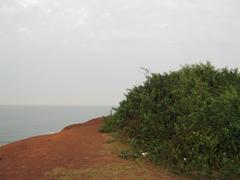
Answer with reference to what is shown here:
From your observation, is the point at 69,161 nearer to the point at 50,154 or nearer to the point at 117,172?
the point at 50,154

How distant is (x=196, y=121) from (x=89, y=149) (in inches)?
132

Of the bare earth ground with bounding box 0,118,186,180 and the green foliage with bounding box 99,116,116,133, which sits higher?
the green foliage with bounding box 99,116,116,133

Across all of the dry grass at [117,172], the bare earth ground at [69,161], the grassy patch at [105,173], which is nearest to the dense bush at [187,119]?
the dry grass at [117,172]

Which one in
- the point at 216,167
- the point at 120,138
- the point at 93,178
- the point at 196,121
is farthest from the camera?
the point at 120,138

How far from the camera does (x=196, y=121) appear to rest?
430 inches

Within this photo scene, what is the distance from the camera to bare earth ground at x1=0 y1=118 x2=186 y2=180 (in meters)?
9.30

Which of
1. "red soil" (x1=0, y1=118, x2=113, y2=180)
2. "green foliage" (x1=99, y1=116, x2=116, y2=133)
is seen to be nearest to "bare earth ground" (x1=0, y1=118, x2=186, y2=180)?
"red soil" (x1=0, y1=118, x2=113, y2=180)

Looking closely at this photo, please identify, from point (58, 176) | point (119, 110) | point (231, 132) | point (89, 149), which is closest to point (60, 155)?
point (89, 149)

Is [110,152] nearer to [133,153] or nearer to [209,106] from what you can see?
[133,153]

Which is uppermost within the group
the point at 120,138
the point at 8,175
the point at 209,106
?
the point at 209,106

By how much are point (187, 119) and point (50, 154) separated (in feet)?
13.9

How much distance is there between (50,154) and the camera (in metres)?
11.1

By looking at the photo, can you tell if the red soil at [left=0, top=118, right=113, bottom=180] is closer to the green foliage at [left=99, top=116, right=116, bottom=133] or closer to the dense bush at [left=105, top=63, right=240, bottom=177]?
the green foliage at [left=99, top=116, right=116, bottom=133]

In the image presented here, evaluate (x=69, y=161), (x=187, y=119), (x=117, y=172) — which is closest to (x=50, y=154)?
(x=69, y=161)
